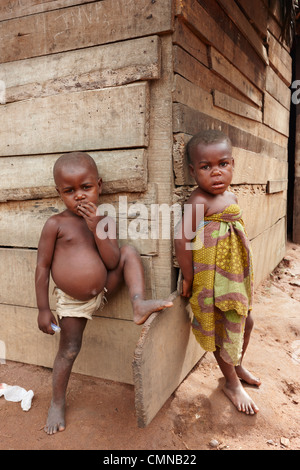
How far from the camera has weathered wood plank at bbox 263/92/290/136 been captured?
3.56 metres

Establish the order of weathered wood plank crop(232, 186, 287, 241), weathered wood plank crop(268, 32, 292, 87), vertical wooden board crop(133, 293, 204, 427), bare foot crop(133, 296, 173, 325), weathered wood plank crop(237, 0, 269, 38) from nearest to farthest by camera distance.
→ vertical wooden board crop(133, 293, 204, 427)
bare foot crop(133, 296, 173, 325)
weathered wood plank crop(237, 0, 269, 38)
weathered wood plank crop(232, 186, 287, 241)
weathered wood plank crop(268, 32, 292, 87)

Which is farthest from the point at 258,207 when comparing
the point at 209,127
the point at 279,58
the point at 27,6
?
the point at 27,6

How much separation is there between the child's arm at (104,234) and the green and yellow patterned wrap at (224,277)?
1.47ft

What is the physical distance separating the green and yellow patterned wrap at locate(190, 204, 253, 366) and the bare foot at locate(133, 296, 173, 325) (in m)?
0.31

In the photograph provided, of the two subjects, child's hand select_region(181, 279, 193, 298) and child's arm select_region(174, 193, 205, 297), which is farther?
child's hand select_region(181, 279, 193, 298)

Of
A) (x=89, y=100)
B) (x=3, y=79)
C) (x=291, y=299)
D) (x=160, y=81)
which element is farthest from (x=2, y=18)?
(x=291, y=299)

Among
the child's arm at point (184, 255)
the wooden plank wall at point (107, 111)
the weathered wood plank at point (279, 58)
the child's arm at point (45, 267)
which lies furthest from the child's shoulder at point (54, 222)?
the weathered wood plank at point (279, 58)

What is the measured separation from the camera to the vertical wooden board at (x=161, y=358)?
5.34ft

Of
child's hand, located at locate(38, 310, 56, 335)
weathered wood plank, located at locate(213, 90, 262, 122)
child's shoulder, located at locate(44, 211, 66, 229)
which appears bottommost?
child's hand, located at locate(38, 310, 56, 335)

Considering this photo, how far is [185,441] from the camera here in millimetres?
1762

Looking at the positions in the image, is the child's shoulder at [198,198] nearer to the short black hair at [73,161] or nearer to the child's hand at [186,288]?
the child's hand at [186,288]

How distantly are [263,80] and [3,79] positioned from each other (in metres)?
2.37

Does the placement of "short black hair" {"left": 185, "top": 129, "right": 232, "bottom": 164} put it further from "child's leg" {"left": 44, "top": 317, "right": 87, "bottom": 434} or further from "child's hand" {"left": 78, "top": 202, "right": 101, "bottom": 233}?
"child's leg" {"left": 44, "top": 317, "right": 87, "bottom": 434}

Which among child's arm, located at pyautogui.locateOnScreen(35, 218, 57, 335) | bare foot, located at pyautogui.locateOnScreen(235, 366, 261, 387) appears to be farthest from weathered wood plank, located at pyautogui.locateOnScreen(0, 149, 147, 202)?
bare foot, located at pyautogui.locateOnScreen(235, 366, 261, 387)
